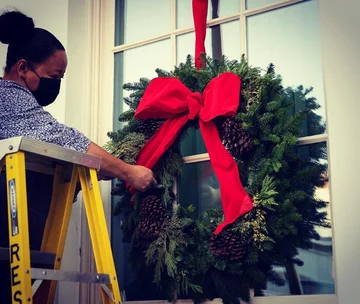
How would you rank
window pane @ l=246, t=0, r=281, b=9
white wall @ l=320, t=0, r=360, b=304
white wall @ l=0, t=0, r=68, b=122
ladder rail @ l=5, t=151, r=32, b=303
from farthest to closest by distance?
1. white wall @ l=0, t=0, r=68, b=122
2. window pane @ l=246, t=0, r=281, b=9
3. white wall @ l=320, t=0, r=360, b=304
4. ladder rail @ l=5, t=151, r=32, b=303

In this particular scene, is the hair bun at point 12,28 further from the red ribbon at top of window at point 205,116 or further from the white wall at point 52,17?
the white wall at point 52,17

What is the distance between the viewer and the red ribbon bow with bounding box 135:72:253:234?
200cm

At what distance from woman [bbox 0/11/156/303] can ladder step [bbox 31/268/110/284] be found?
30 centimetres

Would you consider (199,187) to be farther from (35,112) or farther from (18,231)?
(18,231)

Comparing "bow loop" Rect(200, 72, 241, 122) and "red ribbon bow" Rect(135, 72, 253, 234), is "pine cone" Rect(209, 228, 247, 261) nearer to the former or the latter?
"red ribbon bow" Rect(135, 72, 253, 234)

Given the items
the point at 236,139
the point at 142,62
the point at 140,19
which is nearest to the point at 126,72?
the point at 142,62

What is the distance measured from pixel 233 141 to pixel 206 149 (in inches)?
10.4

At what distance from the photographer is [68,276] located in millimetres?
1751

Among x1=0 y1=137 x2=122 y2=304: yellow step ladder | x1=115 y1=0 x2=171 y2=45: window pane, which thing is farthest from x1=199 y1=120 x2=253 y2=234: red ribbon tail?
x1=115 y1=0 x2=171 y2=45: window pane

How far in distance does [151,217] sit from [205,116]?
0.37m

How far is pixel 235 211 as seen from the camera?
1.98 metres

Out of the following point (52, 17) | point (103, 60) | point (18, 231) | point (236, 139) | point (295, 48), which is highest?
point (52, 17)

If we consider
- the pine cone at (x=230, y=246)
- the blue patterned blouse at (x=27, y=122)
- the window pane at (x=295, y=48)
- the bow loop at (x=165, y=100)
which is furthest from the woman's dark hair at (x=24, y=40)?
the pine cone at (x=230, y=246)

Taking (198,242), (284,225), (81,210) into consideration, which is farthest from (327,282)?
(81,210)
